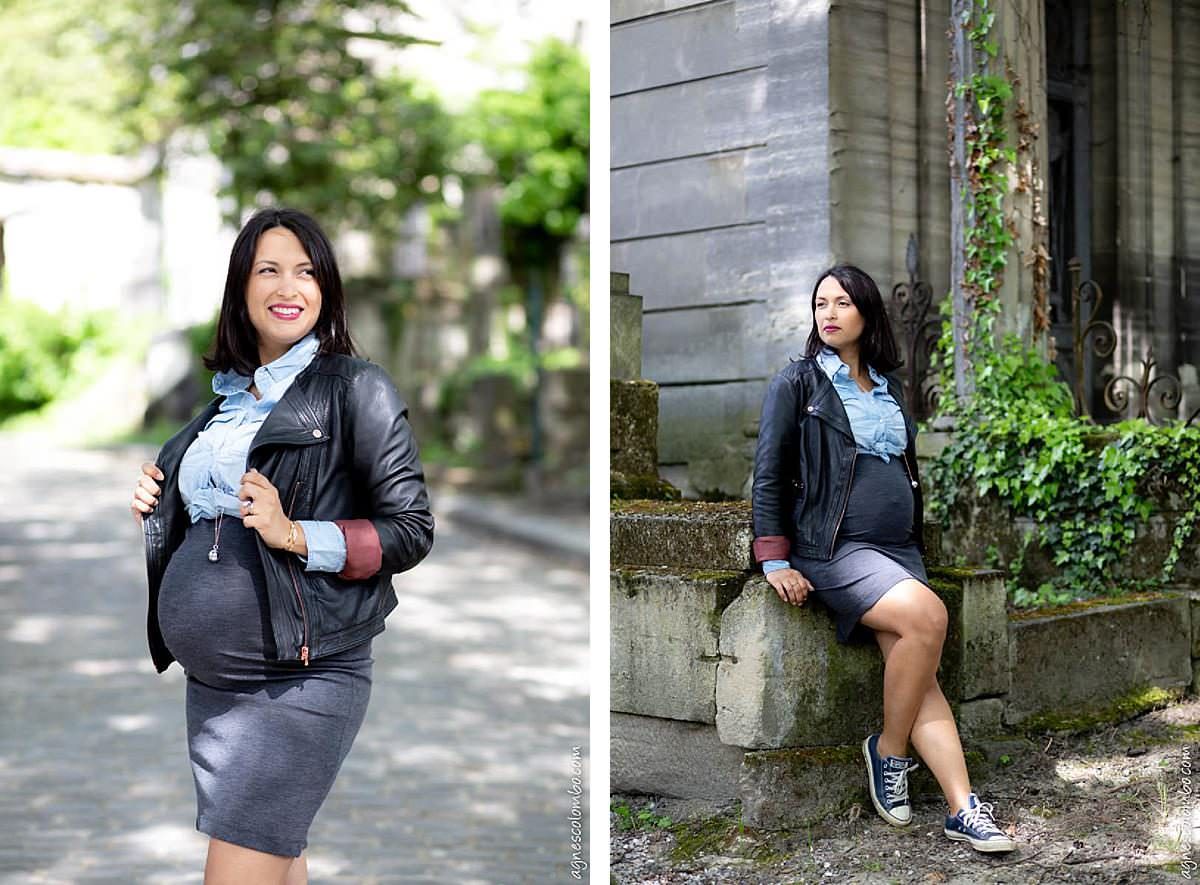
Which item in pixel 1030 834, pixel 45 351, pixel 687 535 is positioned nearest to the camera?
pixel 1030 834

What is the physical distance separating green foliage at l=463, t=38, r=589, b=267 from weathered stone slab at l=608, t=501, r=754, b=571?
1438 centimetres

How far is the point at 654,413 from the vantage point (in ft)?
10.9

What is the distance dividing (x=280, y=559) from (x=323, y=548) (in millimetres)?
84

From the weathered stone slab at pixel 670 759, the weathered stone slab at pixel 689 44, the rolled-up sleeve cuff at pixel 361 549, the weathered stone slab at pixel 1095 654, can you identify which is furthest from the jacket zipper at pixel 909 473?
the rolled-up sleeve cuff at pixel 361 549

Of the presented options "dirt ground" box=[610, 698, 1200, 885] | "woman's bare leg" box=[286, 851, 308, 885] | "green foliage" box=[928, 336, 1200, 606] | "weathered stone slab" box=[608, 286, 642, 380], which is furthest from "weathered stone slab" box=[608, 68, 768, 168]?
"woman's bare leg" box=[286, 851, 308, 885]

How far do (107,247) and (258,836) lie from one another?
2532cm

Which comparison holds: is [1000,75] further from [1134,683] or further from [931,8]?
[1134,683]

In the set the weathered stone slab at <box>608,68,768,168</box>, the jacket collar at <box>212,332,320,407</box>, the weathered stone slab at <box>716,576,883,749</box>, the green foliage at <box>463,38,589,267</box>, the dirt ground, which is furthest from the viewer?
the green foliage at <box>463,38,589,267</box>

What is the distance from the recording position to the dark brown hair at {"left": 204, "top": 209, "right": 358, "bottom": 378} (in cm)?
280

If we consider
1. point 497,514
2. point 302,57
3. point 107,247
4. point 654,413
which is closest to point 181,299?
point 107,247

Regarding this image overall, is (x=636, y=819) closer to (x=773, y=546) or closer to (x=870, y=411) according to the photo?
(x=773, y=546)

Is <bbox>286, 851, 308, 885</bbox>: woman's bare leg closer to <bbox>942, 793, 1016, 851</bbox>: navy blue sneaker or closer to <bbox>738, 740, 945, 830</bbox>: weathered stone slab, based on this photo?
<bbox>738, 740, 945, 830</bbox>: weathered stone slab

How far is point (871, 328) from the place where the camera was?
120 inches

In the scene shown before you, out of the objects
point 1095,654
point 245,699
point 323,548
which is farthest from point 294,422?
A: point 1095,654
